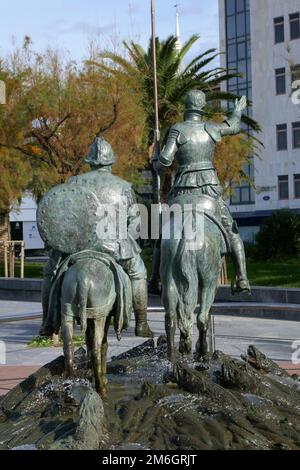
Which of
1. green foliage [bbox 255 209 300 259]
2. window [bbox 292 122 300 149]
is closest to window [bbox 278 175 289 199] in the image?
window [bbox 292 122 300 149]

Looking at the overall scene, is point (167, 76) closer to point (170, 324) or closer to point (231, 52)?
point (170, 324)

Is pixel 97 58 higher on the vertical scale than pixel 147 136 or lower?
higher

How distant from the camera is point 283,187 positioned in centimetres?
3728

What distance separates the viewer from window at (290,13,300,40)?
36.0m

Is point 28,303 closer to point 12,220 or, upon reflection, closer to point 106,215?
point 106,215

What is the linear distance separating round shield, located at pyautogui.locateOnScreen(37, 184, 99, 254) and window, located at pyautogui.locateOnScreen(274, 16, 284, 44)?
3331 cm

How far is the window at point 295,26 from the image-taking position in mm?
36000

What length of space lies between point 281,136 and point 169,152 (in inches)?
1230

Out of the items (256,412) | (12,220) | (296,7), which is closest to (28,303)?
(256,412)

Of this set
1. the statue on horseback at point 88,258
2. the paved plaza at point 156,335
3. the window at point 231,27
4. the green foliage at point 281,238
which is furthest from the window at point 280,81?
the statue on horseback at point 88,258

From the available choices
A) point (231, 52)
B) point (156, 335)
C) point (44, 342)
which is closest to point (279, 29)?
point (231, 52)

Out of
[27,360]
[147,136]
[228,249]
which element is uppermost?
[147,136]
